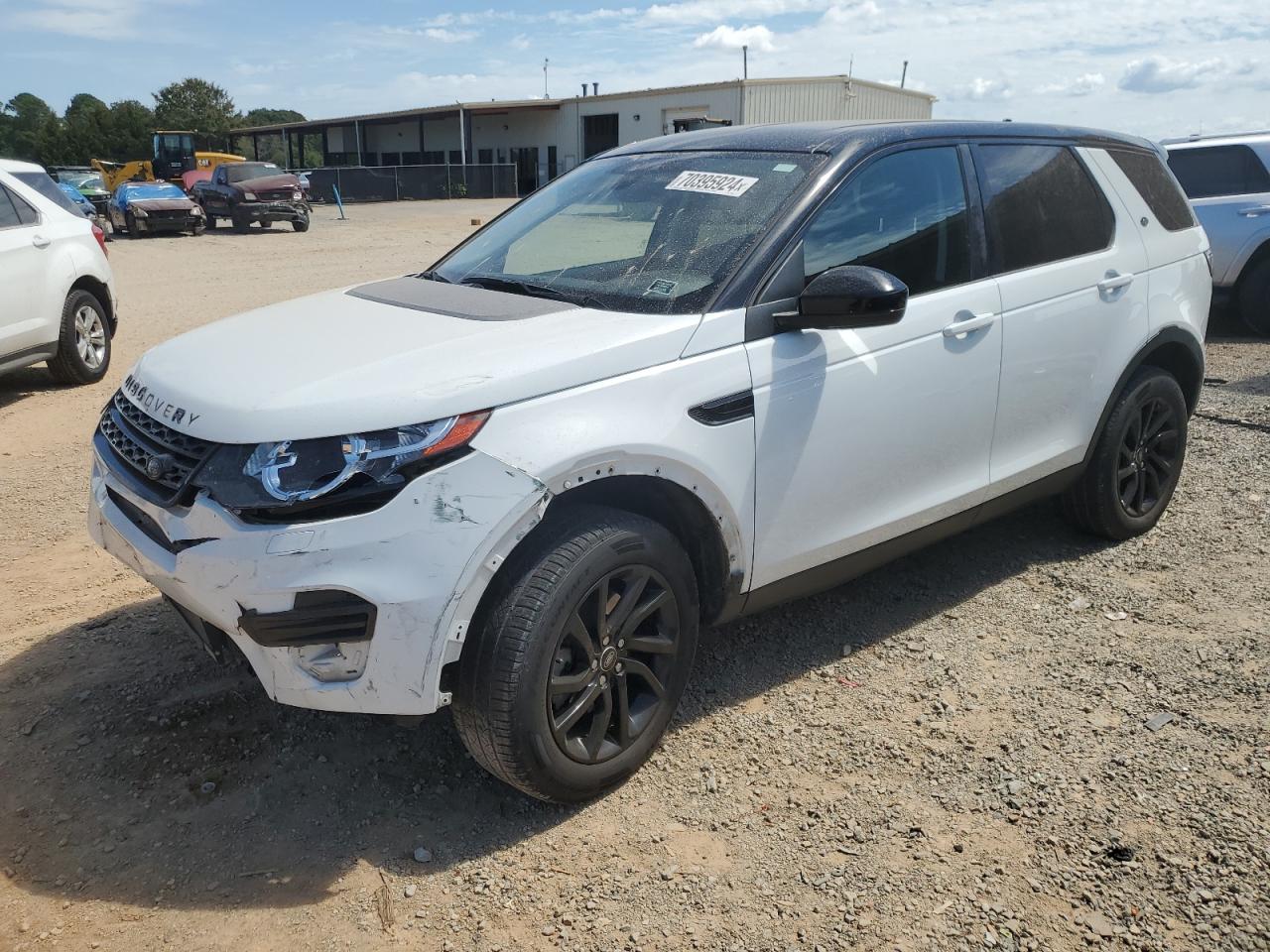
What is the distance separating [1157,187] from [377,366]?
12.4ft

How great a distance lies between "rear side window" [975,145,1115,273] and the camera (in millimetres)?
3838

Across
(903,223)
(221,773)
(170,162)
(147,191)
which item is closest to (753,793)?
(221,773)

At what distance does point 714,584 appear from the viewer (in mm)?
3152

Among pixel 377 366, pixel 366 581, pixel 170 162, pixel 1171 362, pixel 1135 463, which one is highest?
pixel 170 162

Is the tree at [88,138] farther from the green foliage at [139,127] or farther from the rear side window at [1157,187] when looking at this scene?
the rear side window at [1157,187]

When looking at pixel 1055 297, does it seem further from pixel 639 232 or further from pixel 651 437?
pixel 651 437

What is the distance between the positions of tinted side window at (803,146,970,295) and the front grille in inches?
73.5

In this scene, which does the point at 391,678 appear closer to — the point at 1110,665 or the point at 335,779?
the point at 335,779

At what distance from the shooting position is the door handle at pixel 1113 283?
164 inches

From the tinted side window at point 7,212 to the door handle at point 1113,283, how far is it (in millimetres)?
7337

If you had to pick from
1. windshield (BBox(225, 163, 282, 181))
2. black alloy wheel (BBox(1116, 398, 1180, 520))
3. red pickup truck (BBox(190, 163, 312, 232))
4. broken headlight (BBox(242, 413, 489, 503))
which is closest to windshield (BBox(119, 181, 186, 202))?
red pickup truck (BBox(190, 163, 312, 232))

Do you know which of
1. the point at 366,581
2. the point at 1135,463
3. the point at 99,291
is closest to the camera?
the point at 366,581

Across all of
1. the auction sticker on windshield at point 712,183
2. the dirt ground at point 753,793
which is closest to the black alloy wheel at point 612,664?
the dirt ground at point 753,793

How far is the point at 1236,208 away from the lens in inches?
374
